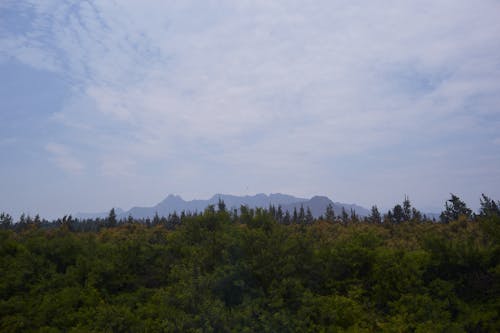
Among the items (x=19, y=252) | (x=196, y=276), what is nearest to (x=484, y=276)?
(x=196, y=276)

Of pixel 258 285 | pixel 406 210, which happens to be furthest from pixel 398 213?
pixel 258 285

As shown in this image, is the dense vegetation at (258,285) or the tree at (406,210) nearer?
the dense vegetation at (258,285)

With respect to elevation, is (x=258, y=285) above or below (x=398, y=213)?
below

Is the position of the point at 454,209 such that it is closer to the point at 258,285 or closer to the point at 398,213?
the point at 398,213

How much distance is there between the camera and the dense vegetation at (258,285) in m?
12.6

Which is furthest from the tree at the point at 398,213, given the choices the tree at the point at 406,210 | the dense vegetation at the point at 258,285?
the dense vegetation at the point at 258,285

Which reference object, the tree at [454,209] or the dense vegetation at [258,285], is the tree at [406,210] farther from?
the dense vegetation at [258,285]

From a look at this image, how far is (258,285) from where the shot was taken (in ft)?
47.7

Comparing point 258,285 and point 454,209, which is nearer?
point 258,285

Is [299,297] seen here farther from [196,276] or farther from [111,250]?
[111,250]

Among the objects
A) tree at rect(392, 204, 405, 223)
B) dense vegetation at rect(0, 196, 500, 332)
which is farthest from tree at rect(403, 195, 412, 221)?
dense vegetation at rect(0, 196, 500, 332)

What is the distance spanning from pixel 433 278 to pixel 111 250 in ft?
58.0

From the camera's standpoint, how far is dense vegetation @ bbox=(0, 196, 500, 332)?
12555mm

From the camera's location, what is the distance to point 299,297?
13.5 m
